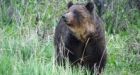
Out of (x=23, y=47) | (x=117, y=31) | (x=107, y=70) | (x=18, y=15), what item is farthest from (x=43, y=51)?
(x=117, y=31)

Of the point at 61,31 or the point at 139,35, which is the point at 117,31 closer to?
the point at 139,35

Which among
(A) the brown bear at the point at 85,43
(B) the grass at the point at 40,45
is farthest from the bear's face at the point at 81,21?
(B) the grass at the point at 40,45

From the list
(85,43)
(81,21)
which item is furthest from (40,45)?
(81,21)

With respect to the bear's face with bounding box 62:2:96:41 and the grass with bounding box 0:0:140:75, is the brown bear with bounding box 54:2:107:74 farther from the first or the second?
the grass with bounding box 0:0:140:75

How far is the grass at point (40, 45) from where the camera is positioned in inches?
255

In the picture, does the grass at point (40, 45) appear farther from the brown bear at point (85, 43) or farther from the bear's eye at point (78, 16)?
the bear's eye at point (78, 16)

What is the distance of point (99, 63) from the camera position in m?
7.31

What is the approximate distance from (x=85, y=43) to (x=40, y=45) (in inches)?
51.8

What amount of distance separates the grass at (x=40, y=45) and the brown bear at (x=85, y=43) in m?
0.22

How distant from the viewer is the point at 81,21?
7.08 m

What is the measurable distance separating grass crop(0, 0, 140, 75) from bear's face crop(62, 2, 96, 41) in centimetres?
52

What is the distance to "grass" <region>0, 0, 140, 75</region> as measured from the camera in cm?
647

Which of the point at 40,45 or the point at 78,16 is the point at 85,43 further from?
the point at 40,45

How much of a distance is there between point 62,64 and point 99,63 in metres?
0.60
